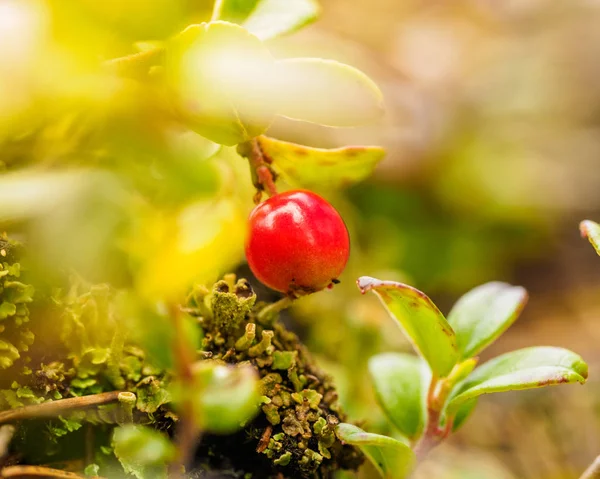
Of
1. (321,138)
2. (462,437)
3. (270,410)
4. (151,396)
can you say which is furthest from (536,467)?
(321,138)

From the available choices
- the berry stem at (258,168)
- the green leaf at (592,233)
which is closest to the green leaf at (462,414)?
the green leaf at (592,233)

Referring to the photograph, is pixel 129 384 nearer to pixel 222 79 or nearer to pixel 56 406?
pixel 56 406

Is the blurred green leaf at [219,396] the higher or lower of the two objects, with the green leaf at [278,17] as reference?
lower

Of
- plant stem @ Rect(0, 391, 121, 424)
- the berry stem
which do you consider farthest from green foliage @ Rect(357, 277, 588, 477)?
→ plant stem @ Rect(0, 391, 121, 424)

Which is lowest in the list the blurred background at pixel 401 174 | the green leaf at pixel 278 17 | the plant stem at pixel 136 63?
the blurred background at pixel 401 174

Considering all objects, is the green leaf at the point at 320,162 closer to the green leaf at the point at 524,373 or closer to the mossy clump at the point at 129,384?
the mossy clump at the point at 129,384

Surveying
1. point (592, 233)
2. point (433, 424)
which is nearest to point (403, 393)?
point (433, 424)
